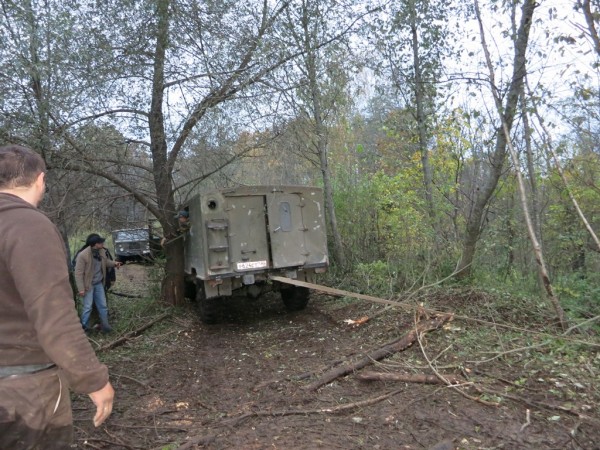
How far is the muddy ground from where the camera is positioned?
144 inches

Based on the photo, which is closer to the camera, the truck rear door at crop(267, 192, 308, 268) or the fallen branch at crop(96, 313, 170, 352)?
the fallen branch at crop(96, 313, 170, 352)

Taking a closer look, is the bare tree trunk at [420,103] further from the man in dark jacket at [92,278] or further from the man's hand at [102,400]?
the man's hand at [102,400]

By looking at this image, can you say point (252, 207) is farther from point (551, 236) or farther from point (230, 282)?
point (551, 236)

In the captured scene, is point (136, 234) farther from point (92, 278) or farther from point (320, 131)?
point (320, 131)

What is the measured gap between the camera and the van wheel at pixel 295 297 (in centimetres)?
851

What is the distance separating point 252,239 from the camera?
25.0 feet

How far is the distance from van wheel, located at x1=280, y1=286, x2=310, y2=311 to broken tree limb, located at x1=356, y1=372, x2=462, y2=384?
360 cm

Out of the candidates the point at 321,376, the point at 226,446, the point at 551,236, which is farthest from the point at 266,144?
the point at 551,236

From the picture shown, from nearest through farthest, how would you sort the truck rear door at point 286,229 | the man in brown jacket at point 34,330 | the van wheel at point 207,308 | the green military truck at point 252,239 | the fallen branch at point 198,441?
the man in brown jacket at point 34,330 → the fallen branch at point 198,441 → the green military truck at point 252,239 → the truck rear door at point 286,229 → the van wheel at point 207,308

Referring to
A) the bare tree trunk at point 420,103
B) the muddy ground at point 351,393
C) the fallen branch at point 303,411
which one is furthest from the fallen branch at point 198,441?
the bare tree trunk at point 420,103

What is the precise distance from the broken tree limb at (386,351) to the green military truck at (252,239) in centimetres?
251

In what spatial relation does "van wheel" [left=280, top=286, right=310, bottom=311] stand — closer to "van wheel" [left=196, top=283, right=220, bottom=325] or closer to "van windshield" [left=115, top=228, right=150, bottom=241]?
"van wheel" [left=196, top=283, right=220, bottom=325]

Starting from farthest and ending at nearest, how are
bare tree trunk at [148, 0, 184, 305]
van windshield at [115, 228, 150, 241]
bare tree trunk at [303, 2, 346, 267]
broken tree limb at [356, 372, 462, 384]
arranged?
1. van windshield at [115, 228, 150, 241]
2. bare tree trunk at [303, 2, 346, 267]
3. bare tree trunk at [148, 0, 184, 305]
4. broken tree limb at [356, 372, 462, 384]

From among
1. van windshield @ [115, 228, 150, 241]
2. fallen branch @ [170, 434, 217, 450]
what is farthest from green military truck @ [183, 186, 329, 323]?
fallen branch @ [170, 434, 217, 450]
